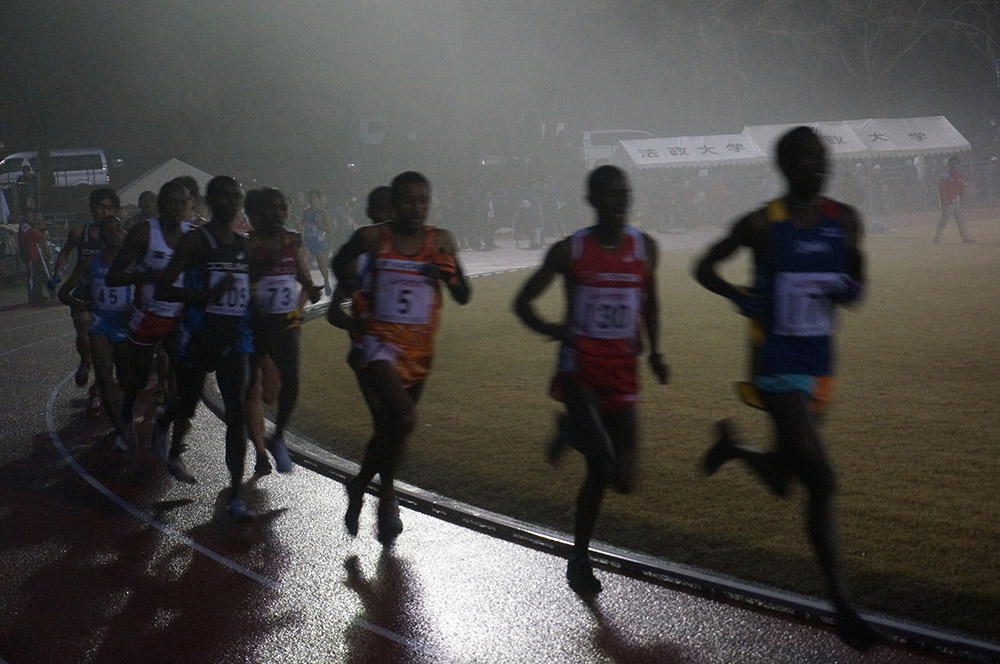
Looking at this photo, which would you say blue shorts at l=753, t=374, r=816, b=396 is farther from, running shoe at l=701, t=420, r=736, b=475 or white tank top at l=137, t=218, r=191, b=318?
white tank top at l=137, t=218, r=191, b=318

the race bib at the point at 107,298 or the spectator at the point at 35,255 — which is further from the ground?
the race bib at the point at 107,298

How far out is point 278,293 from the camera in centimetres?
882

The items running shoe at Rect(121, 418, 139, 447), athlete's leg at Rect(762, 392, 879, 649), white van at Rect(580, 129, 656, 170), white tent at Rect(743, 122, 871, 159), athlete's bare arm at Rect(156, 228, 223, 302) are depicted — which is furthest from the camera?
white van at Rect(580, 129, 656, 170)

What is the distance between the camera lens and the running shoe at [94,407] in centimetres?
1193

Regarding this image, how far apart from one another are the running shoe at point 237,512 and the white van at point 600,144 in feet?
117

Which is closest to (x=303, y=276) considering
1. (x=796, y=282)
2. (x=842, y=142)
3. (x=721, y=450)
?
(x=721, y=450)

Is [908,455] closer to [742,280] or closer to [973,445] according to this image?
[973,445]

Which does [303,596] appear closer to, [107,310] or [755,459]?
[755,459]

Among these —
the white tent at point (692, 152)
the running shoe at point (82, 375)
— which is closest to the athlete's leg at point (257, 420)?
the running shoe at point (82, 375)

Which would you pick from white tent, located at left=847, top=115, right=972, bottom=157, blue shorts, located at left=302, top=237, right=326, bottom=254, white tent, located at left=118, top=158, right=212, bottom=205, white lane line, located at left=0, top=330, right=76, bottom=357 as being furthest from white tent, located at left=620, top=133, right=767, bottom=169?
white lane line, located at left=0, top=330, right=76, bottom=357

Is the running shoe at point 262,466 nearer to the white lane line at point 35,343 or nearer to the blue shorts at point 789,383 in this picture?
the blue shorts at point 789,383

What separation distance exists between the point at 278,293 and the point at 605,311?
3.64 m

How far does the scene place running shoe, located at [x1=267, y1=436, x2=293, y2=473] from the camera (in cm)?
888

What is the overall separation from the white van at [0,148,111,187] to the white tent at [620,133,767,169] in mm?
17392
